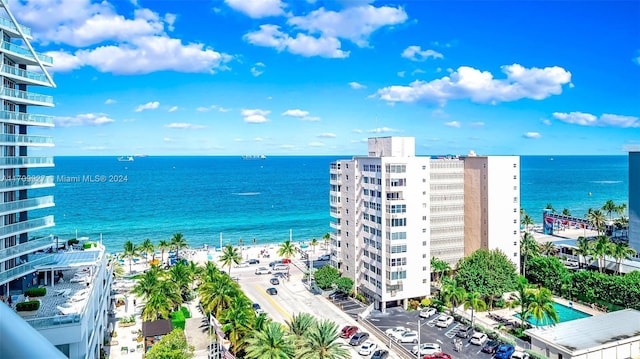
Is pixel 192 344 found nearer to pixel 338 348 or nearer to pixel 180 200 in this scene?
pixel 338 348

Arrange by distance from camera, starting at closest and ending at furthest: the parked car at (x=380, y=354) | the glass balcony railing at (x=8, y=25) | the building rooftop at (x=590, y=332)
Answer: the glass balcony railing at (x=8, y=25) → the building rooftop at (x=590, y=332) → the parked car at (x=380, y=354)

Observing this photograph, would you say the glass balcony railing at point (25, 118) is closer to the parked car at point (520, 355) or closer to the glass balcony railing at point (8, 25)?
the glass balcony railing at point (8, 25)

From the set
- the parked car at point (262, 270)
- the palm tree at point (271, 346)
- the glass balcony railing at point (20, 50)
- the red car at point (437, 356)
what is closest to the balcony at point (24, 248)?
the glass balcony railing at point (20, 50)

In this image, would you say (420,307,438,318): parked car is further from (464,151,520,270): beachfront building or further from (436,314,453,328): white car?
(464,151,520,270): beachfront building

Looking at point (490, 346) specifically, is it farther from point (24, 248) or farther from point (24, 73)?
point (24, 73)

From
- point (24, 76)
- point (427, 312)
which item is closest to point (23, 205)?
point (24, 76)
